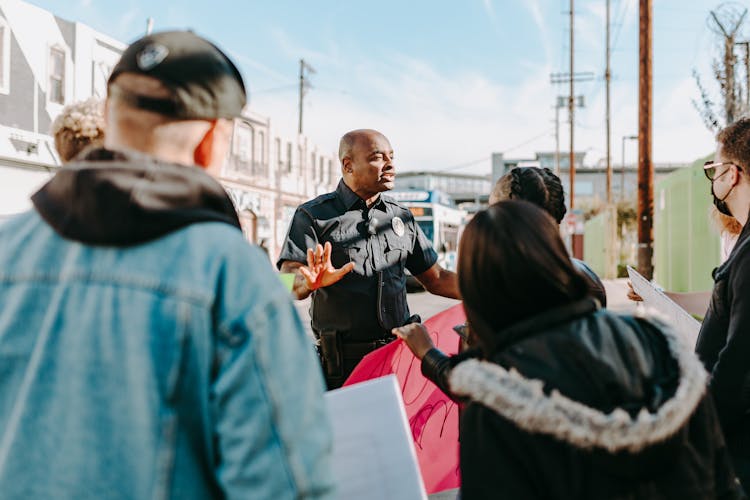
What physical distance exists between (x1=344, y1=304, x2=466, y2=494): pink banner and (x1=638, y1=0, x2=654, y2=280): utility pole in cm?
1047

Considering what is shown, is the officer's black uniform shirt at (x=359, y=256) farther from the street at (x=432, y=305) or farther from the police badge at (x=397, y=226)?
the street at (x=432, y=305)

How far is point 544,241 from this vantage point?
155 centimetres

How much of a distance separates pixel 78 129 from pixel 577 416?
1767 mm

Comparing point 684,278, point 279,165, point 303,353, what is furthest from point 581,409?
point 279,165

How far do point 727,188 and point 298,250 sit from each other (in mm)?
2078

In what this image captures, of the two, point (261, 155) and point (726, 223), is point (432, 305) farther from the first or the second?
point (261, 155)

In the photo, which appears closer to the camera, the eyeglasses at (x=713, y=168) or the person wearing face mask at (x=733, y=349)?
the person wearing face mask at (x=733, y=349)

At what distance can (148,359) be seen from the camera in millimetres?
1119

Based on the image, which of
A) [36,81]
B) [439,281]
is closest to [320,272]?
[439,281]

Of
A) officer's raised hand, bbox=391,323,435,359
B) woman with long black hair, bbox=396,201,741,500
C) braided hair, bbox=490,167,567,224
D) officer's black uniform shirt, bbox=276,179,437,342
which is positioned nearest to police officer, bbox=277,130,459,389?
officer's black uniform shirt, bbox=276,179,437,342

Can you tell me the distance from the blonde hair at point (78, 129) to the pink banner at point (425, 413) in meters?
1.59

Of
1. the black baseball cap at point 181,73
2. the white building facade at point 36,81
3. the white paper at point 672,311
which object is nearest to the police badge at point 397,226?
the white paper at point 672,311

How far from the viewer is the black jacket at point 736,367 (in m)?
1.94

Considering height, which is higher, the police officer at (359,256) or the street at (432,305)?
the police officer at (359,256)
